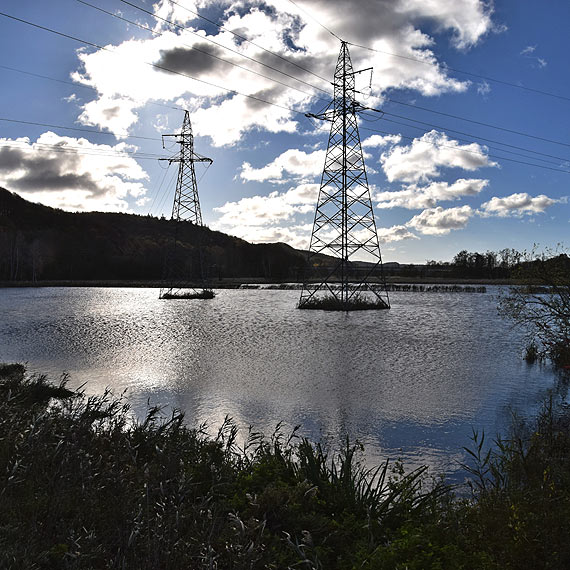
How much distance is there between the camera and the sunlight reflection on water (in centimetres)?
956

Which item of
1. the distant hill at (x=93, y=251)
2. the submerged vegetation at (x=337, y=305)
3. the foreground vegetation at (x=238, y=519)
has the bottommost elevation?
the foreground vegetation at (x=238, y=519)

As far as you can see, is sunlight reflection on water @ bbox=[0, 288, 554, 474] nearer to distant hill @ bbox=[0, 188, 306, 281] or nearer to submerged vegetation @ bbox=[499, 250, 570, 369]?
submerged vegetation @ bbox=[499, 250, 570, 369]

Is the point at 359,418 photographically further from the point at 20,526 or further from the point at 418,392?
the point at 20,526

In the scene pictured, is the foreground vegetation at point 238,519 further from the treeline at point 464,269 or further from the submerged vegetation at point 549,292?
the treeline at point 464,269

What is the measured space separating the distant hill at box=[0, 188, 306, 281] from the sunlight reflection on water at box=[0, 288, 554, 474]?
50464 mm

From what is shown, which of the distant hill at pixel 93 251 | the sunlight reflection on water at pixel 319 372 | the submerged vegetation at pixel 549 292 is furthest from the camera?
the distant hill at pixel 93 251

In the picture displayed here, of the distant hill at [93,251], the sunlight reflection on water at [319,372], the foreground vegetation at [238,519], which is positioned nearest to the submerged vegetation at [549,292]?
the sunlight reflection on water at [319,372]

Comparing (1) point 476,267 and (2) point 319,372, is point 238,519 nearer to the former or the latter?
(2) point 319,372

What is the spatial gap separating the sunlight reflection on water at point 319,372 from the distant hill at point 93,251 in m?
50.5

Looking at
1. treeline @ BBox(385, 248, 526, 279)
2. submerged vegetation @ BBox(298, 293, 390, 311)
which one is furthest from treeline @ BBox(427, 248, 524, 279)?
submerged vegetation @ BBox(298, 293, 390, 311)

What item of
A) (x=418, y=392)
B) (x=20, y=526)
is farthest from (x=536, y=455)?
(x=20, y=526)

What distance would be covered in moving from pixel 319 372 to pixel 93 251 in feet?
433

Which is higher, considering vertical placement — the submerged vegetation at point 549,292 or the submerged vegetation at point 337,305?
the submerged vegetation at point 549,292

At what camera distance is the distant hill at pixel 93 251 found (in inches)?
4265
